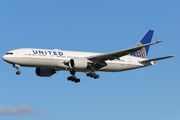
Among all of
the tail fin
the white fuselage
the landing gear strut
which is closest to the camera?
the white fuselage

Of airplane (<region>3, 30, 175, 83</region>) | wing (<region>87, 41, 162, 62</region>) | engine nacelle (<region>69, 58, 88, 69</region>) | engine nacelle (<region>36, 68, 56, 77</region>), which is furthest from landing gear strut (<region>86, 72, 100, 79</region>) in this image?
engine nacelle (<region>36, 68, 56, 77</region>)

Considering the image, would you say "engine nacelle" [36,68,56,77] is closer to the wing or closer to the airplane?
the airplane

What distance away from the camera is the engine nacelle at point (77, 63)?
4478 centimetres

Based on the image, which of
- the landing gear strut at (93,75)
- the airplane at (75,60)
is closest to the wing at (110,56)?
the airplane at (75,60)

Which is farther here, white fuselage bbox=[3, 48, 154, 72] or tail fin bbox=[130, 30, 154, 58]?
tail fin bbox=[130, 30, 154, 58]

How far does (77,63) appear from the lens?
44938 mm

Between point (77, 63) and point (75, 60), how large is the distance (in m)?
0.49

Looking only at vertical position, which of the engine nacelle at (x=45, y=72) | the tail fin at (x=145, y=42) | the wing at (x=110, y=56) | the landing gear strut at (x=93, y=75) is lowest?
the landing gear strut at (x=93, y=75)

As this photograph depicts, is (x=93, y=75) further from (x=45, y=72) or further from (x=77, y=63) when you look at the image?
(x=45, y=72)

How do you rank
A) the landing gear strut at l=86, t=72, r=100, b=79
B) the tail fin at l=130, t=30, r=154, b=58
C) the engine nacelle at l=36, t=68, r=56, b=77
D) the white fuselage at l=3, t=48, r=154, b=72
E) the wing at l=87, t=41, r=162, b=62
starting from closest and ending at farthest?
the white fuselage at l=3, t=48, r=154, b=72 → the wing at l=87, t=41, r=162, b=62 → the landing gear strut at l=86, t=72, r=100, b=79 → the engine nacelle at l=36, t=68, r=56, b=77 → the tail fin at l=130, t=30, r=154, b=58

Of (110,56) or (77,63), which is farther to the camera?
(110,56)

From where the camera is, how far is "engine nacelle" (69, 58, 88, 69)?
1763 inches

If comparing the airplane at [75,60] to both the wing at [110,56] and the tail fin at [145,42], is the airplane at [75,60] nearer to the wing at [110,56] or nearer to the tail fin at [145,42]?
the wing at [110,56]

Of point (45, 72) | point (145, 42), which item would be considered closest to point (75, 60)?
point (45, 72)
